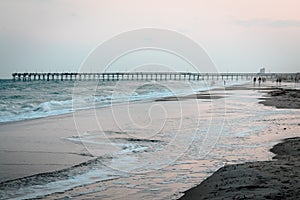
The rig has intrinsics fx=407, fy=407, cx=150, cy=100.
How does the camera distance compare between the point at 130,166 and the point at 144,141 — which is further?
the point at 144,141

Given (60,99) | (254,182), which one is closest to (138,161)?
(254,182)

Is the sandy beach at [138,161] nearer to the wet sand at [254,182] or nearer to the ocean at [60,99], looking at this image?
the wet sand at [254,182]

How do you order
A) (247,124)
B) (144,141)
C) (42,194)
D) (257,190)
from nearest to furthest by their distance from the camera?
(257,190) < (42,194) < (144,141) < (247,124)

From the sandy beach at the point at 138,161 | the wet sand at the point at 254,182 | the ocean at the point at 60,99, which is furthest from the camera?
the ocean at the point at 60,99

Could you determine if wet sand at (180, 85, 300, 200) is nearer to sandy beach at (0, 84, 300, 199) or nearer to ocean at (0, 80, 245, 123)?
sandy beach at (0, 84, 300, 199)

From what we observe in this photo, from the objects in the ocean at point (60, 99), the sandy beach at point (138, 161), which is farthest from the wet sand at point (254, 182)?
the ocean at point (60, 99)

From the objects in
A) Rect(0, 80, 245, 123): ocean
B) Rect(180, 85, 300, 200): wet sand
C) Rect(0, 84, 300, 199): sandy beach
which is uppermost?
Rect(180, 85, 300, 200): wet sand

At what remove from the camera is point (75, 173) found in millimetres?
8812

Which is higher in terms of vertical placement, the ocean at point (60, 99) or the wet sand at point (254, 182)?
the wet sand at point (254, 182)

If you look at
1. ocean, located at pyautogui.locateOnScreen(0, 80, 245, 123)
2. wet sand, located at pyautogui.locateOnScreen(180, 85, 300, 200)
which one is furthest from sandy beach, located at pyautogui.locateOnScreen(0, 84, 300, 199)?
ocean, located at pyautogui.locateOnScreen(0, 80, 245, 123)

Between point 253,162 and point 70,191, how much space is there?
4.27m

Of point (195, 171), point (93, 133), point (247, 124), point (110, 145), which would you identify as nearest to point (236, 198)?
point (195, 171)

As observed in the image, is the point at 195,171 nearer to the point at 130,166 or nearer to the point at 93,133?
the point at 130,166

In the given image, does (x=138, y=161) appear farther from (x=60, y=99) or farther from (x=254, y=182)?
(x=60, y=99)
